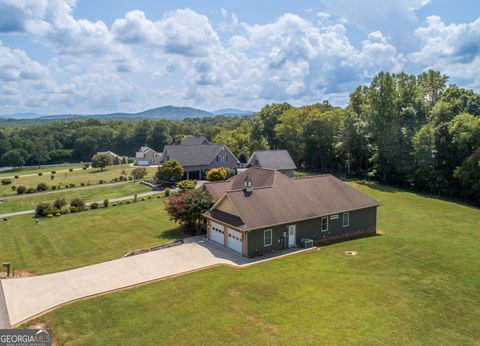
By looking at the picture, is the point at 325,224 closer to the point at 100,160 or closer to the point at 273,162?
the point at 273,162

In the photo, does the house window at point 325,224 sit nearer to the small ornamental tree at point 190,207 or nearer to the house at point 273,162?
the small ornamental tree at point 190,207

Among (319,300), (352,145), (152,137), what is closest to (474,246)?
(319,300)

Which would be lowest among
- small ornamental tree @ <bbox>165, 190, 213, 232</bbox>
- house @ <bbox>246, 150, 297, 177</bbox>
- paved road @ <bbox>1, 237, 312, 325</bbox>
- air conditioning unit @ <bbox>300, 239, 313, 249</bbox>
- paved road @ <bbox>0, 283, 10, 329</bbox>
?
paved road @ <bbox>0, 283, 10, 329</bbox>

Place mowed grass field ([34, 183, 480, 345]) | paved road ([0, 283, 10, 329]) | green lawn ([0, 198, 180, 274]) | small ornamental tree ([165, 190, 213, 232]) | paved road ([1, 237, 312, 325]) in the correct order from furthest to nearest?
1. small ornamental tree ([165, 190, 213, 232])
2. green lawn ([0, 198, 180, 274])
3. paved road ([1, 237, 312, 325])
4. paved road ([0, 283, 10, 329])
5. mowed grass field ([34, 183, 480, 345])

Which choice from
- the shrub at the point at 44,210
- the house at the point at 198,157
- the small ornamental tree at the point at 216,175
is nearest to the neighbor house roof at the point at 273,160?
the small ornamental tree at the point at 216,175

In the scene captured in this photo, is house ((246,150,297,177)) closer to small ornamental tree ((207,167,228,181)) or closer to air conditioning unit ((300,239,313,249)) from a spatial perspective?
small ornamental tree ((207,167,228,181))

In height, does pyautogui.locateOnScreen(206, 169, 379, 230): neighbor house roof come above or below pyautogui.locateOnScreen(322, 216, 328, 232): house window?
above

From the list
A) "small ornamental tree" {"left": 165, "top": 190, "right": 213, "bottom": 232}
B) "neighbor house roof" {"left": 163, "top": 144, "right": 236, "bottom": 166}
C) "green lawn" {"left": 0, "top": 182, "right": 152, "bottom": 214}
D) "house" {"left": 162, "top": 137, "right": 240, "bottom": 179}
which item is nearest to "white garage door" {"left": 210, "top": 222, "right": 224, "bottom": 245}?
"small ornamental tree" {"left": 165, "top": 190, "right": 213, "bottom": 232}

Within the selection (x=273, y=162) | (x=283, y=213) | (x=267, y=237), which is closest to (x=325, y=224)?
(x=283, y=213)
